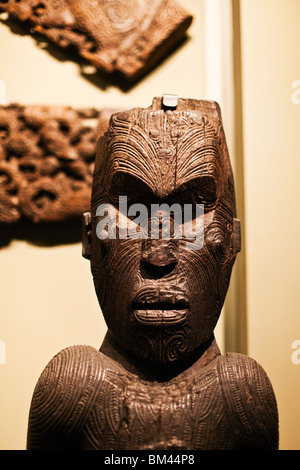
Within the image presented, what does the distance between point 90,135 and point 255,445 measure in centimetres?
142

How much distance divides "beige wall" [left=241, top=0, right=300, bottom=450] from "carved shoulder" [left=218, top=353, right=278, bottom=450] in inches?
26.6

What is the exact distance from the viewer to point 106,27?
2.26 m

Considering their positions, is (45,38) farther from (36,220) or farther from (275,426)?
(275,426)

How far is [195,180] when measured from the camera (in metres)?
1.41

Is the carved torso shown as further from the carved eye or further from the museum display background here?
the museum display background

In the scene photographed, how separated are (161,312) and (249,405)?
31 centimetres

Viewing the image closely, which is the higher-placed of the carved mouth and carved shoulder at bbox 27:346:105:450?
the carved mouth

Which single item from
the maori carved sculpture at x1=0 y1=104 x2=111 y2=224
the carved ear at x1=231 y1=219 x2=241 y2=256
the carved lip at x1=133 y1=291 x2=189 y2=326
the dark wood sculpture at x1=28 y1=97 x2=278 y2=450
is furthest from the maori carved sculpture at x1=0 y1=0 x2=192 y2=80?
the carved lip at x1=133 y1=291 x2=189 y2=326

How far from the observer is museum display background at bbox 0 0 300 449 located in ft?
6.61

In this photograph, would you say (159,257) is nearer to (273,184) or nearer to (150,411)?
(150,411)

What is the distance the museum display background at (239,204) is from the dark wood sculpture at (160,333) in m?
0.58

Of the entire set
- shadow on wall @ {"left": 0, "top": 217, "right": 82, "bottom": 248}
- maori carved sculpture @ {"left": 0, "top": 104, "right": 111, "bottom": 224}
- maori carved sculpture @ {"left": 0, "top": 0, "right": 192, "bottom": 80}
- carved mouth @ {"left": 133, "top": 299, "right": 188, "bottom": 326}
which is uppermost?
maori carved sculpture @ {"left": 0, "top": 0, "right": 192, "bottom": 80}

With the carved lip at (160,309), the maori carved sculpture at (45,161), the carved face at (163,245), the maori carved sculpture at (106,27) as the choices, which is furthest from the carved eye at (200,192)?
the maori carved sculpture at (106,27)

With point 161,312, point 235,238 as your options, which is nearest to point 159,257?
point 161,312
